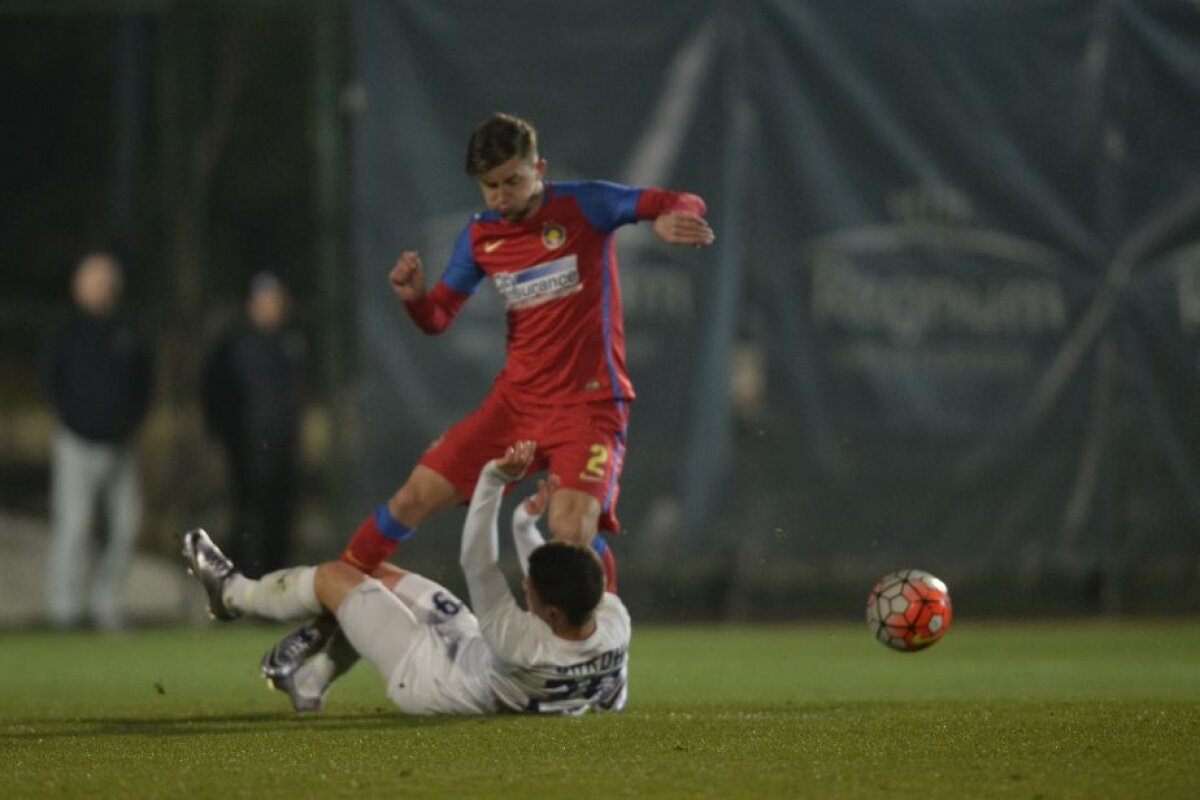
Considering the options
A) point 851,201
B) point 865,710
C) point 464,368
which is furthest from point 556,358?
point 851,201

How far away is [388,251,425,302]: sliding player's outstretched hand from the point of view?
27.3ft

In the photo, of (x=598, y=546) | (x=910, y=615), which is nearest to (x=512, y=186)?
(x=598, y=546)

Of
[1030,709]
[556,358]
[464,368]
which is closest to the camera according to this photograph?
[1030,709]

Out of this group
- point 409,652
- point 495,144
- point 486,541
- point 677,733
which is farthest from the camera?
point 495,144

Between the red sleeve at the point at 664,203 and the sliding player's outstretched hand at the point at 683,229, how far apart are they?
3.5 inches

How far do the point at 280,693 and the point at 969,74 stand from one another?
7.02m

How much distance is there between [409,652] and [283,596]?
67cm

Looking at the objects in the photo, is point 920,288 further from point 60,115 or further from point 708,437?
point 60,115

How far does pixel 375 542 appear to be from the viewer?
843 centimetres

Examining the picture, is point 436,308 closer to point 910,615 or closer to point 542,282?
point 542,282

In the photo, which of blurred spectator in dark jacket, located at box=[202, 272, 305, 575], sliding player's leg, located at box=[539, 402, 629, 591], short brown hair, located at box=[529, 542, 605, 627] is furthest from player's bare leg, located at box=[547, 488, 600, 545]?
blurred spectator in dark jacket, located at box=[202, 272, 305, 575]

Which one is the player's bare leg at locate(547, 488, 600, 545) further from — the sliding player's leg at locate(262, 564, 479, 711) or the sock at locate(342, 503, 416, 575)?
the sock at locate(342, 503, 416, 575)

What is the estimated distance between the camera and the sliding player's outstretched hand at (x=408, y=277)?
8312 millimetres

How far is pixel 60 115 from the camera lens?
47.8ft
